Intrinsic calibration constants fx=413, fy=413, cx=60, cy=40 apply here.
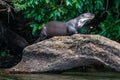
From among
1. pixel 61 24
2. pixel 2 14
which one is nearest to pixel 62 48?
pixel 61 24

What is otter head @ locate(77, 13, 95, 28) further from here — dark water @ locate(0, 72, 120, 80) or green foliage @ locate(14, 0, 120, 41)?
dark water @ locate(0, 72, 120, 80)

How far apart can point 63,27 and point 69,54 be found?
3.96 ft

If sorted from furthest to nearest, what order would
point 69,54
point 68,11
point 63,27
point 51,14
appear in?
point 68,11
point 51,14
point 63,27
point 69,54

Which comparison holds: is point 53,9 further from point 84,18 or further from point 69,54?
point 69,54

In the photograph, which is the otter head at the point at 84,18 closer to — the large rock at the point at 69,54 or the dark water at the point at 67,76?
the large rock at the point at 69,54

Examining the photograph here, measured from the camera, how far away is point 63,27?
9.43 metres

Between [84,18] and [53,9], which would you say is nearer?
[84,18]

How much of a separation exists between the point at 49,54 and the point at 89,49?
824 mm

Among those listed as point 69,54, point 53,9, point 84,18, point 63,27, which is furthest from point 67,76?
point 53,9

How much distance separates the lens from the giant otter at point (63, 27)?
372 inches

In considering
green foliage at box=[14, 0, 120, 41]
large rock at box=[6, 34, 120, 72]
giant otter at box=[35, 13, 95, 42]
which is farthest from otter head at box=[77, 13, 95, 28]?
large rock at box=[6, 34, 120, 72]

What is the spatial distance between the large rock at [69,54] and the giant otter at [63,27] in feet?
2.54

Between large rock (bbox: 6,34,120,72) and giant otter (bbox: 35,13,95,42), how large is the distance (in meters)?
0.77

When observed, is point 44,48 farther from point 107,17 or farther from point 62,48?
point 107,17
